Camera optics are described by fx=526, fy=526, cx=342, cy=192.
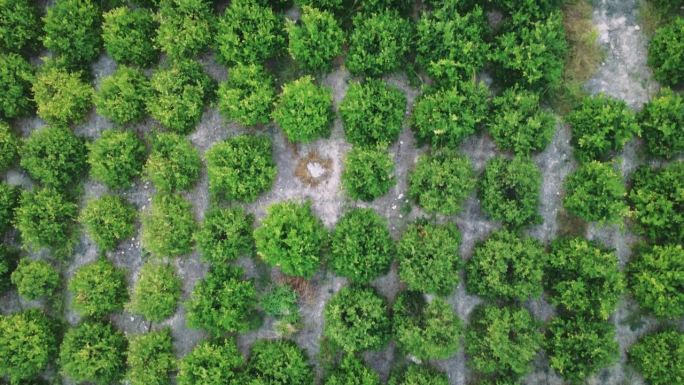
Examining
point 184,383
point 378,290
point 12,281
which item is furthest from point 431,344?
point 12,281

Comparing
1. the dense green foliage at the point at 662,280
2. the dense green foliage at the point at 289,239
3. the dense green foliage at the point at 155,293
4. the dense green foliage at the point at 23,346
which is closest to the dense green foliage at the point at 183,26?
the dense green foliage at the point at 289,239

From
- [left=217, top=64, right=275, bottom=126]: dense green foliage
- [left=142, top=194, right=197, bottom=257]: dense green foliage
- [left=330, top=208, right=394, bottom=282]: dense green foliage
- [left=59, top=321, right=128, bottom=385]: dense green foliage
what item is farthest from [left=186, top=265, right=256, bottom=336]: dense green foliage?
[left=217, top=64, right=275, bottom=126]: dense green foliage

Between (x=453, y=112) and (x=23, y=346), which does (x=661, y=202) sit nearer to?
(x=453, y=112)

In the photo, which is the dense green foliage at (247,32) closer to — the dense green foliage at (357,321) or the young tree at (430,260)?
the young tree at (430,260)

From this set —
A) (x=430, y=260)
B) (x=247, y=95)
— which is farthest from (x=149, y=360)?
(x=430, y=260)

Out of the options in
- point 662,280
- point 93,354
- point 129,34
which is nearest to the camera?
point 662,280
